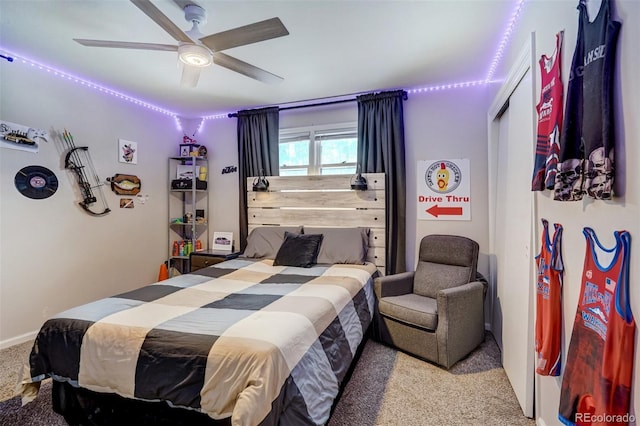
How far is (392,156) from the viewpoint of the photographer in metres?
3.35

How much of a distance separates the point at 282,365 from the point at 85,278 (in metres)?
2.99

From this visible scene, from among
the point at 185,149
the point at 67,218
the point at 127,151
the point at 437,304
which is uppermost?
the point at 185,149

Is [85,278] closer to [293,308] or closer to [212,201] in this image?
[212,201]

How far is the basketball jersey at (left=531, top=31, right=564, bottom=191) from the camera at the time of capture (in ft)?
4.37

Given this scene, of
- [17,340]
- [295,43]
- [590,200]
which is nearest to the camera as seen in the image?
[590,200]

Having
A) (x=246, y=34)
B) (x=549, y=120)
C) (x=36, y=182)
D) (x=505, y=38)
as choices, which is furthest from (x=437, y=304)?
(x=36, y=182)

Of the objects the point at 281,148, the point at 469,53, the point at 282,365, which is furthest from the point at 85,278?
the point at 469,53

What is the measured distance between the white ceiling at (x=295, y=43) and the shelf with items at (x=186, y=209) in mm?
1020

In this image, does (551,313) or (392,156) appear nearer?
(551,313)

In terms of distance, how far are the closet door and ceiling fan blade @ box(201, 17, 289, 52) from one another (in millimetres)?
1478

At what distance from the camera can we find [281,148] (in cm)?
402


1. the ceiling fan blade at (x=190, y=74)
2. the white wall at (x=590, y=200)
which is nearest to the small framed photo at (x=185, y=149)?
the ceiling fan blade at (x=190, y=74)

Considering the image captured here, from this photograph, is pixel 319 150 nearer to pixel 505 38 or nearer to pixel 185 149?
pixel 185 149

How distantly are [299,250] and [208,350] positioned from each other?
1813 mm
